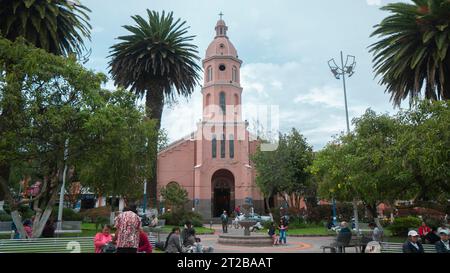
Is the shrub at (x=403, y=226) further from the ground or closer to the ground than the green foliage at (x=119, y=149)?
closer to the ground

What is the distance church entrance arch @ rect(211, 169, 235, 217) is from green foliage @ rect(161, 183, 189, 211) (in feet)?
17.9

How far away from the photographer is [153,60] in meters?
26.4

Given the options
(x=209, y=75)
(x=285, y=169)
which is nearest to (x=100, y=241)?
(x=285, y=169)

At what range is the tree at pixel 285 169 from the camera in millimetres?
36969

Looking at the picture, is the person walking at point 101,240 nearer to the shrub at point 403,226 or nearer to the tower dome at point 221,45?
the shrub at point 403,226

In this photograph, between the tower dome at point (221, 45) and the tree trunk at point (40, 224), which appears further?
the tower dome at point (221, 45)

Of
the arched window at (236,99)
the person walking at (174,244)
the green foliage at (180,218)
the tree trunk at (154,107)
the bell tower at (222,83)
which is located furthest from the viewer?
the arched window at (236,99)

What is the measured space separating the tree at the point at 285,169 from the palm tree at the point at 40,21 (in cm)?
2193

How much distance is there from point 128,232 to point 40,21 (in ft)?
56.7

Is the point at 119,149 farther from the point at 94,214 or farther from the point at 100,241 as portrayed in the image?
the point at 94,214

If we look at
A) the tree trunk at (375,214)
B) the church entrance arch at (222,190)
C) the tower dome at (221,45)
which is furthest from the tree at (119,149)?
the tower dome at (221,45)

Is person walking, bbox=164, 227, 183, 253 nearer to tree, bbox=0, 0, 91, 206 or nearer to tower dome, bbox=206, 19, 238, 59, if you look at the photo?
tree, bbox=0, 0, 91, 206
